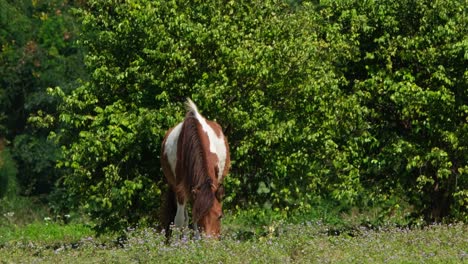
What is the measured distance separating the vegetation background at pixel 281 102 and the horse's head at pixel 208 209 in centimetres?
168

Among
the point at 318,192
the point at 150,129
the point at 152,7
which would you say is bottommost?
the point at 318,192

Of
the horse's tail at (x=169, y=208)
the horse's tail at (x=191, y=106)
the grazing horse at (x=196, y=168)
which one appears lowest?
the horse's tail at (x=169, y=208)

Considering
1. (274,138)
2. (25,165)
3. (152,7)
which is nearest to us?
(274,138)

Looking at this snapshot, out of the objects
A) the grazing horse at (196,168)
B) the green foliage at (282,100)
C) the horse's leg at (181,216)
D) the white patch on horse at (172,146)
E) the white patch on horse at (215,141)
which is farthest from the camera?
the green foliage at (282,100)

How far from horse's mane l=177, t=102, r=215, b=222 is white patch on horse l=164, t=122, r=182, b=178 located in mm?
206

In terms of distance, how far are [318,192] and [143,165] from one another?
2.48m

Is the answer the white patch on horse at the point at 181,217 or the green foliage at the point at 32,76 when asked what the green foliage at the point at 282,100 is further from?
the green foliage at the point at 32,76

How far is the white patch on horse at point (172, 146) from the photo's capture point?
41.5 ft

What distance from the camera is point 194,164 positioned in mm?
11992

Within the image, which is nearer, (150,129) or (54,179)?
(150,129)

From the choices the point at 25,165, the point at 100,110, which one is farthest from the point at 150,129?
the point at 25,165

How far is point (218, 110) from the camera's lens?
44.3 ft

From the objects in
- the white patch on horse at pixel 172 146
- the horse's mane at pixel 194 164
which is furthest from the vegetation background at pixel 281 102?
the horse's mane at pixel 194 164

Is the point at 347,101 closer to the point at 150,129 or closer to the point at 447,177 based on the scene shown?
the point at 447,177
